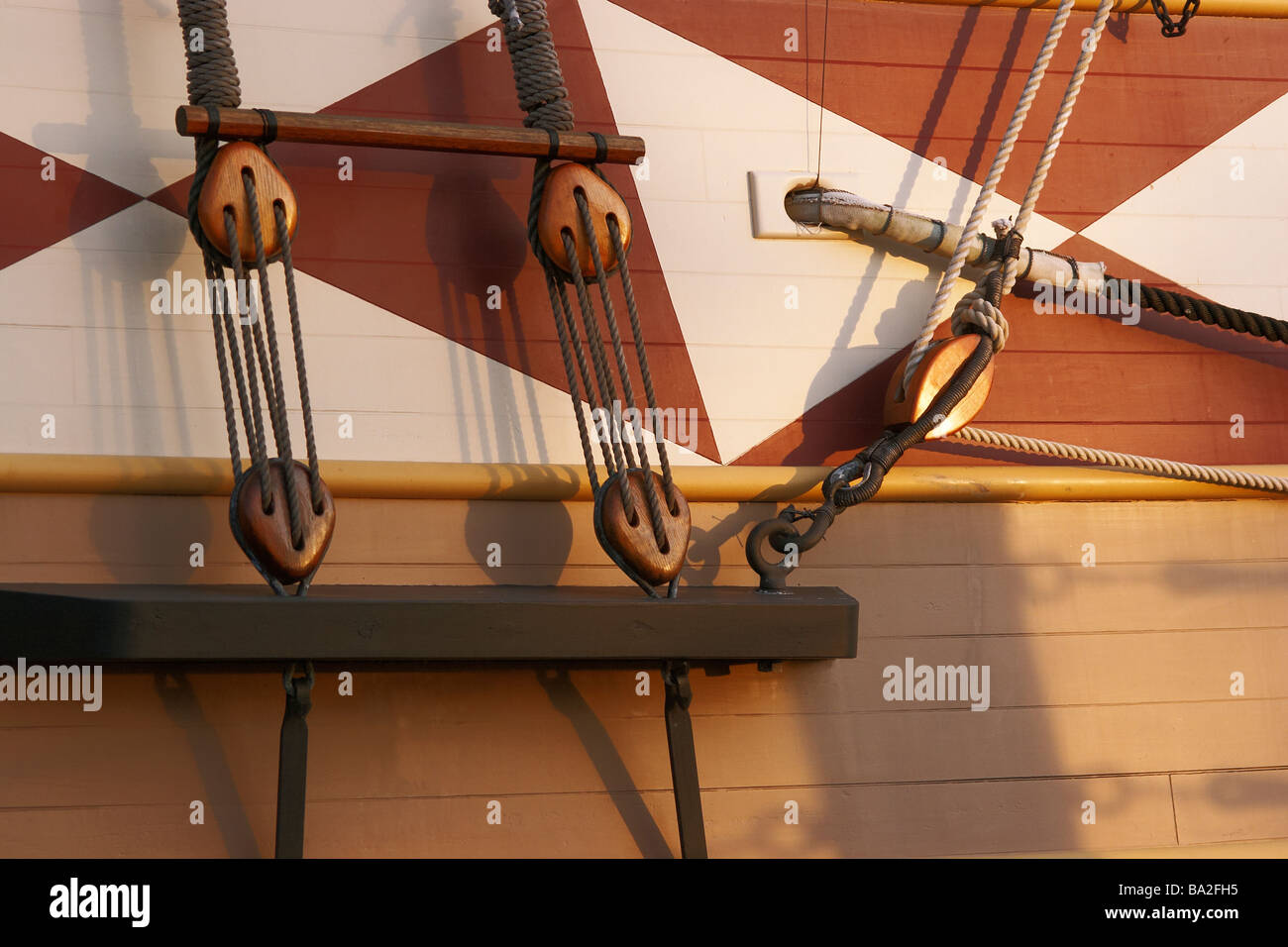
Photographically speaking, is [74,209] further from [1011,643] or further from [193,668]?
[1011,643]

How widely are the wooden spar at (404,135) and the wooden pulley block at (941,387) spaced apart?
1.63ft

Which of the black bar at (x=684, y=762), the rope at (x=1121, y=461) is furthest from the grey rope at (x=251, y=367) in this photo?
the rope at (x=1121, y=461)

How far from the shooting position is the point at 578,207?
5.52 feet

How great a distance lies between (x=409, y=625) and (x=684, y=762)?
40cm

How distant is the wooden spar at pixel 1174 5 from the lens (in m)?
1.99

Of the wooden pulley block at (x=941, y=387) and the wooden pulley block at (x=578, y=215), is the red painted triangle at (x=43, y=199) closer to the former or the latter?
the wooden pulley block at (x=578, y=215)

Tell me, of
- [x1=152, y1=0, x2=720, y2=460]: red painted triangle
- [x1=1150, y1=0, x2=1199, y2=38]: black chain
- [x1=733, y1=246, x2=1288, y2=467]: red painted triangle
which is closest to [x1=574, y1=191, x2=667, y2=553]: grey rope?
[x1=152, y1=0, x2=720, y2=460]: red painted triangle

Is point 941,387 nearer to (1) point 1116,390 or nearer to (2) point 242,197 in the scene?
(1) point 1116,390

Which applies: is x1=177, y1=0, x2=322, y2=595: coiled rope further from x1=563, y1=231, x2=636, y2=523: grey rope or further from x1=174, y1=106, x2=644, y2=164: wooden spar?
x1=563, y1=231, x2=636, y2=523: grey rope

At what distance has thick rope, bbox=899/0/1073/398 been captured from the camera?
5.85 feet

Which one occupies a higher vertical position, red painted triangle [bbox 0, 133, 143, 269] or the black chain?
the black chain

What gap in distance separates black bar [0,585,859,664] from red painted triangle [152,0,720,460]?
33 centimetres

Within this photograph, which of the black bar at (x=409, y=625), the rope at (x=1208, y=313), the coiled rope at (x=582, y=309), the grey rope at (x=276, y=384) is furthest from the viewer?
the rope at (x=1208, y=313)

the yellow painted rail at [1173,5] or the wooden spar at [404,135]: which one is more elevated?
the yellow painted rail at [1173,5]
